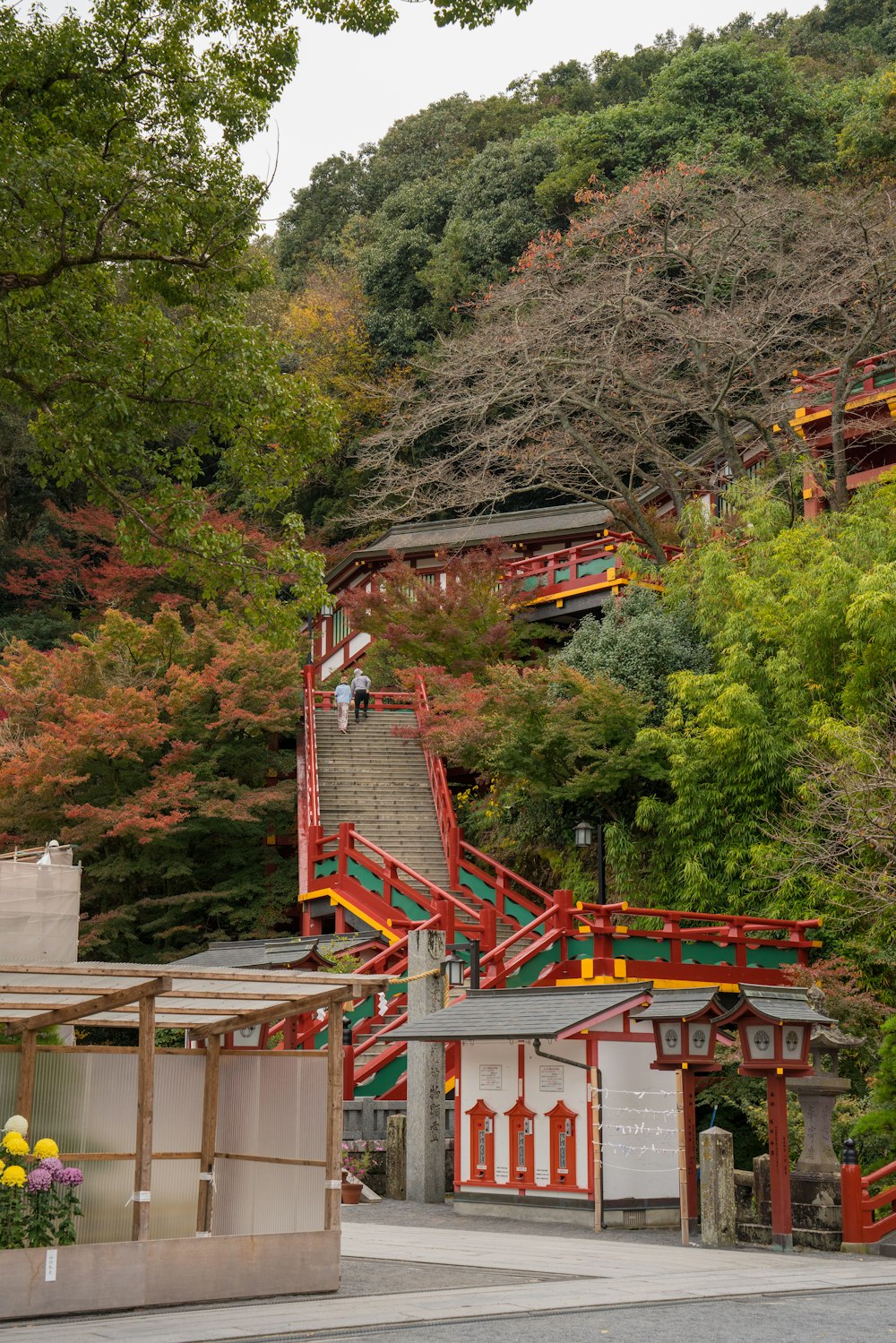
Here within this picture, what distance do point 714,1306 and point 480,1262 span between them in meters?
2.69

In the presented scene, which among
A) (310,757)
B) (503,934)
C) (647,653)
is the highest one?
(647,653)

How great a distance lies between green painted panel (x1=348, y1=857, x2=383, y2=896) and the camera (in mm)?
22875

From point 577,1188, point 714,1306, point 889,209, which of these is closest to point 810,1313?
point 714,1306

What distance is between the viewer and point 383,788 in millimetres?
27172

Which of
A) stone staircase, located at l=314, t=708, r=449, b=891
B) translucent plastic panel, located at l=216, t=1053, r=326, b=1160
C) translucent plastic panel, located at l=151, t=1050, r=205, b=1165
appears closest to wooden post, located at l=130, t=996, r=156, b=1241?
translucent plastic panel, located at l=151, t=1050, r=205, b=1165

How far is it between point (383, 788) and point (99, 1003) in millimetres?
17580

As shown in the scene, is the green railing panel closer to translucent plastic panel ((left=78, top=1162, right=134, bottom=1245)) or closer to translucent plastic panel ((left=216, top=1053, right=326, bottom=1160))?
translucent plastic panel ((left=216, top=1053, right=326, bottom=1160))

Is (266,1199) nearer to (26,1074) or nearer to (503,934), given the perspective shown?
(26,1074)

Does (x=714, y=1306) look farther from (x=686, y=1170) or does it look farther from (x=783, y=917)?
(x=783, y=917)

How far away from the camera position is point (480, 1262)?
37.2 feet

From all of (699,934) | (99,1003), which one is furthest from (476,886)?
(99,1003)

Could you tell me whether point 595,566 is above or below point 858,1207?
above

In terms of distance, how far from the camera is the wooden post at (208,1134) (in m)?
10.8

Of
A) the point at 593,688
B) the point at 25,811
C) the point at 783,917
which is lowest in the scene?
the point at 783,917
